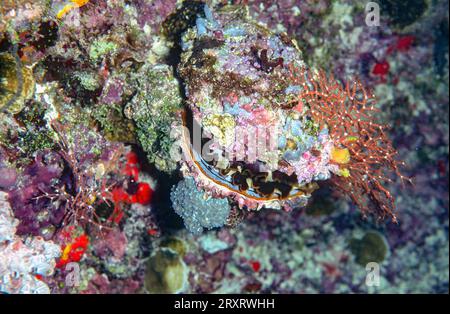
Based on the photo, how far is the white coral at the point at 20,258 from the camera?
420cm

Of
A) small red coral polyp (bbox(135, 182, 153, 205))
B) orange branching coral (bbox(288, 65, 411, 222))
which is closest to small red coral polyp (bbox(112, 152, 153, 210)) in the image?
small red coral polyp (bbox(135, 182, 153, 205))

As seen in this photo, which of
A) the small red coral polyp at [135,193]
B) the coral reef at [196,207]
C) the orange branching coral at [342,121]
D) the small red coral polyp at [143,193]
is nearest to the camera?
the orange branching coral at [342,121]

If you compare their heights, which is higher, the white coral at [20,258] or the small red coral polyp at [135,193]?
the small red coral polyp at [135,193]

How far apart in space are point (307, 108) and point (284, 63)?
562 millimetres

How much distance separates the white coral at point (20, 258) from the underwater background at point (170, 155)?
14 mm

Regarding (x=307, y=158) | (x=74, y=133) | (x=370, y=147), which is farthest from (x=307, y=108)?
(x=74, y=133)

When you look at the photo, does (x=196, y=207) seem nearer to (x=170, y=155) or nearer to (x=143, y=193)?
(x=170, y=155)

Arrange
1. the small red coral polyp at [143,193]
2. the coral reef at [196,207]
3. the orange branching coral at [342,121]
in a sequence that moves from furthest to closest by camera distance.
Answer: the small red coral polyp at [143,193]
the coral reef at [196,207]
the orange branching coral at [342,121]

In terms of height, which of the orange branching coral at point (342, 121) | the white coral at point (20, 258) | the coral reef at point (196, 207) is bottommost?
the white coral at point (20, 258)

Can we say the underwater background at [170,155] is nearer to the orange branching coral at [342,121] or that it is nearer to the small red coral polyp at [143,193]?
the small red coral polyp at [143,193]

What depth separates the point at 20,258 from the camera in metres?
4.33

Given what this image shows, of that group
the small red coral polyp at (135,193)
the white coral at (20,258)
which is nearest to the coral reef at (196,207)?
the small red coral polyp at (135,193)

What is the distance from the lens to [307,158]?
3.94 m
